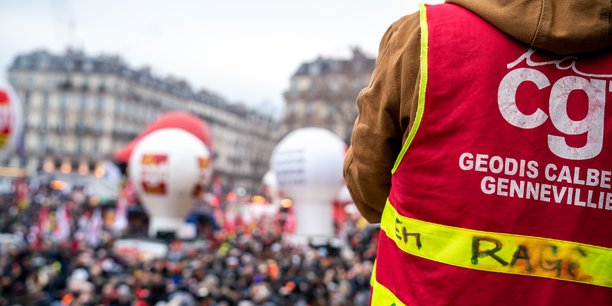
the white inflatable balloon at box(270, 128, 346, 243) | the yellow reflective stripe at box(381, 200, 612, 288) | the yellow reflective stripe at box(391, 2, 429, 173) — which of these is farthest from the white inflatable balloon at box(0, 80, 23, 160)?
the yellow reflective stripe at box(381, 200, 612, 288)

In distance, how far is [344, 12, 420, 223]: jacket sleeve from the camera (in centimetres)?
166

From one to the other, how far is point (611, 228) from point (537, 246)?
0.20 m

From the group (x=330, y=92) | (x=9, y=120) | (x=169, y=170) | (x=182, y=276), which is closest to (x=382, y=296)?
(x=182, y=276)

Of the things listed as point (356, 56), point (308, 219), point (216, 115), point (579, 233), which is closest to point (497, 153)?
point (579, 233)

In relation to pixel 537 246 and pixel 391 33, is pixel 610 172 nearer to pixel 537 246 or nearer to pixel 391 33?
pixel 537 246

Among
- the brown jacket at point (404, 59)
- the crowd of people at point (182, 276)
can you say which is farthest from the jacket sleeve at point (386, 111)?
the crowd of people at point (182, 276)

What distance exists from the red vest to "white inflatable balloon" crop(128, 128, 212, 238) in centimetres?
1395

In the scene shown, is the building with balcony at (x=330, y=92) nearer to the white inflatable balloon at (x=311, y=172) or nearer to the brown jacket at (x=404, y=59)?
the white inflatable balloon at (x=311, y=172)

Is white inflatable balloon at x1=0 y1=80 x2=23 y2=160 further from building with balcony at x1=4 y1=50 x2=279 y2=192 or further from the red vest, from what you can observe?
building with balcony at x1=4 y1=50 x2=279 y2=192

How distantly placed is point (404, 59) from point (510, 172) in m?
0.41

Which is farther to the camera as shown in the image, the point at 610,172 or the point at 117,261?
the point at 117,261

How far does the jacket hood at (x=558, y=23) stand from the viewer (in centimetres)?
151

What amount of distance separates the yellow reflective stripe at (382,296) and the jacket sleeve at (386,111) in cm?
26

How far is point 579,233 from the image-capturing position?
155cm
